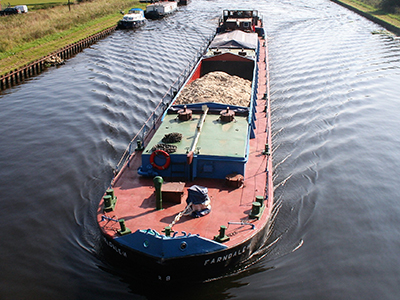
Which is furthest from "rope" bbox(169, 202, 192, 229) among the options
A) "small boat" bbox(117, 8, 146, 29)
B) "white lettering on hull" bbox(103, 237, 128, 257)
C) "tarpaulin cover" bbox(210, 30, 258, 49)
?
"small boat" bbox(117, 8, 146, 29)

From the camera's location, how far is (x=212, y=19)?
219ft

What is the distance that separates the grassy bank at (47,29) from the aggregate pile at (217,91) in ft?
78.7

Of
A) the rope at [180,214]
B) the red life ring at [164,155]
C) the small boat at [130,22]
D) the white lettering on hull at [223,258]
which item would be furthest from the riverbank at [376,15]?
the white lettering on hull at [223,258]

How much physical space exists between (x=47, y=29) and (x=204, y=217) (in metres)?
46.9

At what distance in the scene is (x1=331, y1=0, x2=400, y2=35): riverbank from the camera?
5905cm

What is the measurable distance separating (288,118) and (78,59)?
92.3 ft

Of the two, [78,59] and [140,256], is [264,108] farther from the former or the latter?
[78,59]

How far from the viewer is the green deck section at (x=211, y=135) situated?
15633mm

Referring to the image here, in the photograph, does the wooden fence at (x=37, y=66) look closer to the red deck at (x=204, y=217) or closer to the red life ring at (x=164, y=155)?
the red deck at (x=204, y=217)

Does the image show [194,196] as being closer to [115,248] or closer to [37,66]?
[115,248]

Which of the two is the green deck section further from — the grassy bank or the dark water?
the grassy bank

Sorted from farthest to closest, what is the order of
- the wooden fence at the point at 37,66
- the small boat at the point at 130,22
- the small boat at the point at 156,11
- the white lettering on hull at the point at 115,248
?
the small boat at the point at 156,11
the small boat at the point at 130,22
the wooden fence at the point at 37,66
the white lettering on hull at the point at 115,248

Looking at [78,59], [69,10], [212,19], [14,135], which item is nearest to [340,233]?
[14,135]

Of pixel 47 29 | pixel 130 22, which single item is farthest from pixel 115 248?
pixel 130 22
